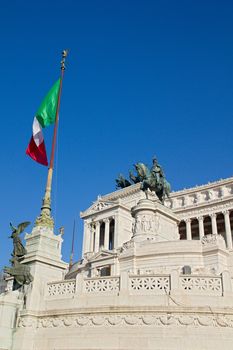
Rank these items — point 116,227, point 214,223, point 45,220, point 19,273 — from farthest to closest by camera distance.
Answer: point 214,223
point 116,227
point 45,220
point 19,273

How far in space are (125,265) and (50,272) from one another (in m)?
16.2

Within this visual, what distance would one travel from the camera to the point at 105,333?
50.3ft

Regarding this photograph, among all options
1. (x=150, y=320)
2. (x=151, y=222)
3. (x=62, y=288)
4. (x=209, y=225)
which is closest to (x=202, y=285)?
(x=150, y=320)

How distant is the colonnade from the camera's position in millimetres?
76375

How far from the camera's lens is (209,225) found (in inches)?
3317

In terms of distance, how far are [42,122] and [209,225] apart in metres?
64.1

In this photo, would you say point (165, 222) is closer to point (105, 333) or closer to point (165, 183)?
point (165, 183)

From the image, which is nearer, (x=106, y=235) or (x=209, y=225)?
(x=106, y=235)

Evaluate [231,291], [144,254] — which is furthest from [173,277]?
[144,254]

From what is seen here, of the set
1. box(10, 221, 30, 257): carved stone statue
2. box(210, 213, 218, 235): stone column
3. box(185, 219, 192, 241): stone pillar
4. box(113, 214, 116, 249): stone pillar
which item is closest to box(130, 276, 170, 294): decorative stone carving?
box(10, 221, 30, 257): carved stone statue

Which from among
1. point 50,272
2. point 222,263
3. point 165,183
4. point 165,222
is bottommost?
point 50,272

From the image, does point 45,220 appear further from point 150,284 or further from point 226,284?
point 226,284

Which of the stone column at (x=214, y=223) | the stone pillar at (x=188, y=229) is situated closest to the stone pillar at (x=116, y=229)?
the stone pillar at (x=188, y=229)

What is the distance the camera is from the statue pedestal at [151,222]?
134ft
